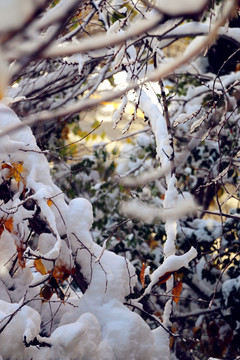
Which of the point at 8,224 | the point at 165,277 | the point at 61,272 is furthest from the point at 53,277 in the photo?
the point at 165,277

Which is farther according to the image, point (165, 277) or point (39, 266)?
point (165, 277)

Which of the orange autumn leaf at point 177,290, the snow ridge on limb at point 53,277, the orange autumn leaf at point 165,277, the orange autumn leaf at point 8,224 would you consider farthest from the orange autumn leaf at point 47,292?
the orange autumn leaf at point 177,290

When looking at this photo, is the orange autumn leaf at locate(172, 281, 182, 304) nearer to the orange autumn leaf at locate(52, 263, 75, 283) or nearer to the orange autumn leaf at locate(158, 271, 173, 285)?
the orange autumn leaf at locate(158, 271, 173, 285)

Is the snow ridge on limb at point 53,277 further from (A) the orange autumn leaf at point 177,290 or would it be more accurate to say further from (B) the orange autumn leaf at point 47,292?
(A) the orange autumn leaf at point 177,290

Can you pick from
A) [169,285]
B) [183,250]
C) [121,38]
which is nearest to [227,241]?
[183,250]

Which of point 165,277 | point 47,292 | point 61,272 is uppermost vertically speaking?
point 165,277

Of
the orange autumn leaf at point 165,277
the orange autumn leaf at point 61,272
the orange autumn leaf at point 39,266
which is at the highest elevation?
the orange autumn leaf at point 165,277

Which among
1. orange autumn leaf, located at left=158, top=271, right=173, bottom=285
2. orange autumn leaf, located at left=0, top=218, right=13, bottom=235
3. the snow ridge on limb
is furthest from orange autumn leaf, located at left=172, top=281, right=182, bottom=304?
orange autumn leaf, located at left=0, top=218, right=13, bottom=235

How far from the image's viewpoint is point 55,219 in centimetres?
283

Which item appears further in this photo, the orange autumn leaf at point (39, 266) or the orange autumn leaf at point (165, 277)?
the orange autumn leaf at point (165, 277)

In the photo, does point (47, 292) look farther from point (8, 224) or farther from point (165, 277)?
point (165, 277)

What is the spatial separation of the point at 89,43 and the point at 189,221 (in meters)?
4.19

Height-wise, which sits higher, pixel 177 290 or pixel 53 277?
pixel 177 290

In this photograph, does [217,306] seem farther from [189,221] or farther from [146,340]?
[146,340]
